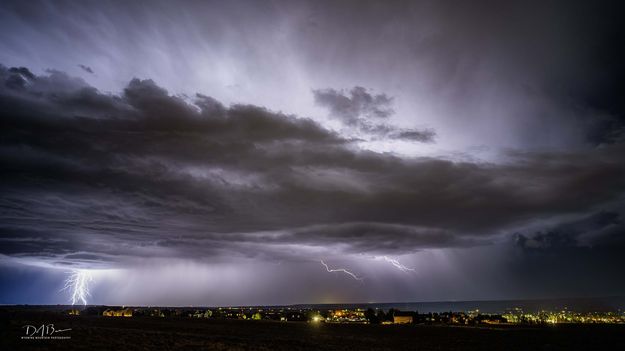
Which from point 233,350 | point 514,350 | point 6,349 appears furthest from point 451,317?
point 6,349

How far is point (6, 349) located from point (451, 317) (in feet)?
418

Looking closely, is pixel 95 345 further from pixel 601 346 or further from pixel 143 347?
pixel 601 346

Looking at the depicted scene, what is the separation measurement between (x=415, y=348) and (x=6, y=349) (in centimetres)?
3924

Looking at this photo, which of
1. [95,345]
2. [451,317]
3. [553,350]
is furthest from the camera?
[451,317]

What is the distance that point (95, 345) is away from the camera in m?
34.9

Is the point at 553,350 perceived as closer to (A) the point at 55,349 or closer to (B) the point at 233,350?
(B) the point at 233,350

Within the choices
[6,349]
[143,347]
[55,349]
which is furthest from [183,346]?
[6,349]

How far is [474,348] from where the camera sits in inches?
1869

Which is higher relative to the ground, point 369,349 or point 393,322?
point 369,349

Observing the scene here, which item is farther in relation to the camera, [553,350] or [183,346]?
[553,350]

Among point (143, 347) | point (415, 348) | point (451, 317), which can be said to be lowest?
point (451, 317)

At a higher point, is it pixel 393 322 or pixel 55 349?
pixel 55 349

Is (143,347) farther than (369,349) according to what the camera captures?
No

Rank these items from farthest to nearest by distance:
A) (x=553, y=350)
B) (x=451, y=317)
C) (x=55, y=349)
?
1. (x=451, y=317)
2. (x=553, y=350)
3. (x=55, y=349)
